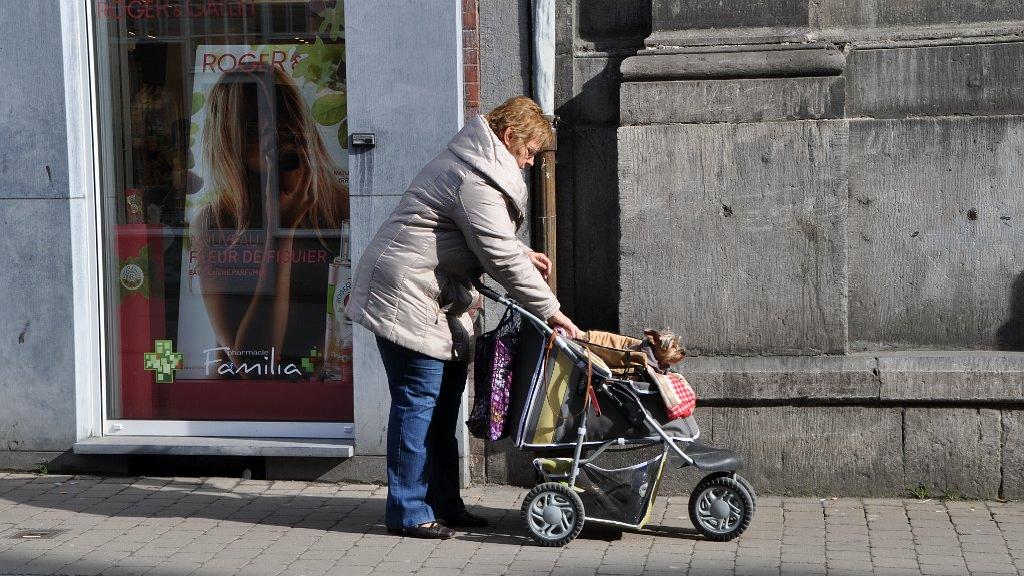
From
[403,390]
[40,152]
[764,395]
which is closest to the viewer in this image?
[403,390]

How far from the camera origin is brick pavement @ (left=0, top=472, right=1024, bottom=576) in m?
5.23

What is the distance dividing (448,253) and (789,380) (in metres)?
1.94

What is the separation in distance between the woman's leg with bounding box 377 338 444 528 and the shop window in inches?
58.6

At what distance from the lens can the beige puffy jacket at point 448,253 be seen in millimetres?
5312

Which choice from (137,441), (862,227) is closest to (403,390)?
(137,441)

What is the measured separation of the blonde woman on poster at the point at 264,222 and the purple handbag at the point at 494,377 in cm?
184

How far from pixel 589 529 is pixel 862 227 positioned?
86.0 inches

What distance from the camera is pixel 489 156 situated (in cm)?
536

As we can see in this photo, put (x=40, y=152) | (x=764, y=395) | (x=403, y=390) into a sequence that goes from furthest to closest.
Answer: (x=40, y=152) < (x=764, y=395) < (x=403, y=390)

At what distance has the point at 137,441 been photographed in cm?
700

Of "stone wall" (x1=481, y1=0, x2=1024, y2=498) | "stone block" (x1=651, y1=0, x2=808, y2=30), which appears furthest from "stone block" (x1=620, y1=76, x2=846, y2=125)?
"stone block" (x1=651, y1=0, x2=808, y2=30)

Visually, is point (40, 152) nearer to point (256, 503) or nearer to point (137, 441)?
point (137, 441)

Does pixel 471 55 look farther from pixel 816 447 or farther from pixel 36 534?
pixel 36 534

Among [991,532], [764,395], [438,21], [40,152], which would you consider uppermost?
[438,21]
